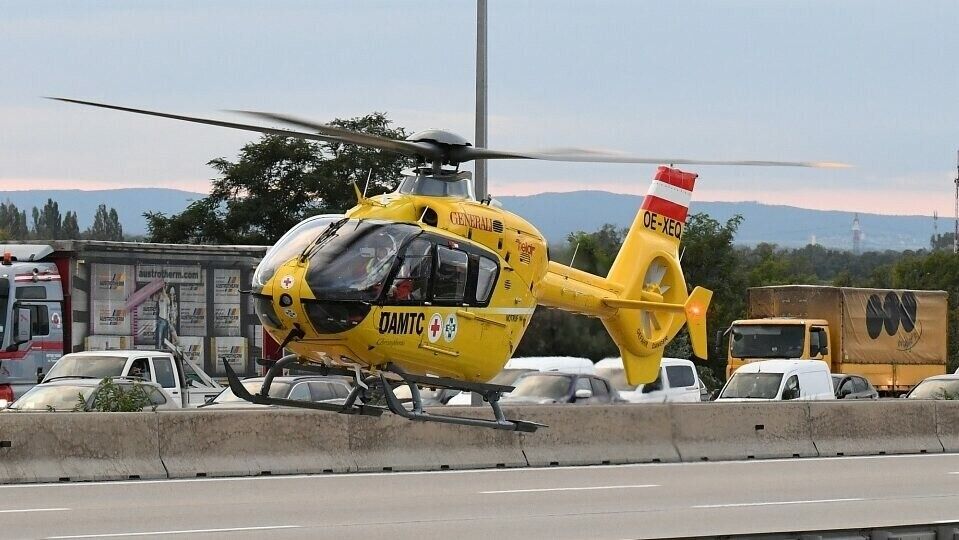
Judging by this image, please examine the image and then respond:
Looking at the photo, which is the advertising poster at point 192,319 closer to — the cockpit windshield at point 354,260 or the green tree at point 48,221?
the cockpit windshield at point 354,260

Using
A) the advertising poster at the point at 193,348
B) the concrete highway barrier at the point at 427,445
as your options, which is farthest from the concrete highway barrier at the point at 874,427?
the advertising poster at the point at 193,348

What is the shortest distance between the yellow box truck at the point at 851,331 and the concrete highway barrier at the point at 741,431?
648 inches

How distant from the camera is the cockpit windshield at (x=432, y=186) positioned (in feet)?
50.3

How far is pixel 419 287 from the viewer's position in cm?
1451

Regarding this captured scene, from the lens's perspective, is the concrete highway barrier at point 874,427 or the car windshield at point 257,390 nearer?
the car windshield at point 257,390

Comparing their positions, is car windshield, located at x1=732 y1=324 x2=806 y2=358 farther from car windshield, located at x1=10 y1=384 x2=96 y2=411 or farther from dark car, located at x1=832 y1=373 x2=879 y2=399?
car windshield, located at x1=10 y1=384 x2=96 y2=411

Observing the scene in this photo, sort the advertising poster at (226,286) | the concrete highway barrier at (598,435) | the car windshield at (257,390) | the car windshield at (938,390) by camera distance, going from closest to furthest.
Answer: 1. the concrete highway barrier at (598,435)
2. the car windshield at (257,390)
3. the car windshield at (938,390)
4. the advertising poster at (226,286)

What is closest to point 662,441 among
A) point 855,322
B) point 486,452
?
point 486,452

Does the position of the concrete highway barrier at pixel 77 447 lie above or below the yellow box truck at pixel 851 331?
above

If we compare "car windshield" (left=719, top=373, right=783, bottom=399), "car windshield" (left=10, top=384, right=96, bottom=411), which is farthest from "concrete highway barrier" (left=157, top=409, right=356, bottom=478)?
"car windshield" (left=719, top=373, right=783, bottom=399)

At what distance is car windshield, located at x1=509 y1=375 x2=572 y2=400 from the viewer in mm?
26531

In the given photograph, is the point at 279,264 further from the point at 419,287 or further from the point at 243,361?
the point at 243,361

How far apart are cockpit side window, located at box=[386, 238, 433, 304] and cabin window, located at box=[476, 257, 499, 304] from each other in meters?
0.73

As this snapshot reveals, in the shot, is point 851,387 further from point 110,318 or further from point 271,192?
point 271,192
